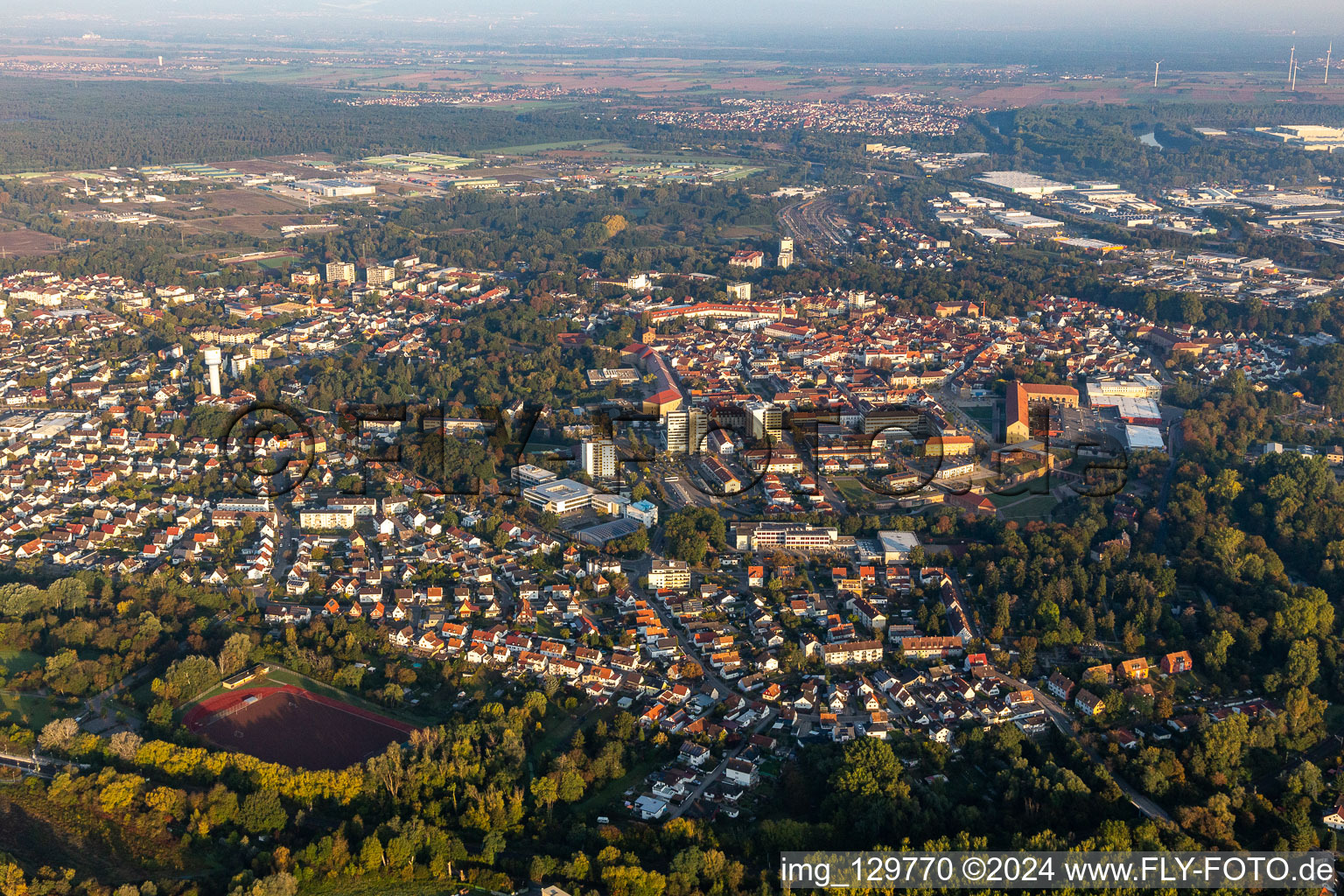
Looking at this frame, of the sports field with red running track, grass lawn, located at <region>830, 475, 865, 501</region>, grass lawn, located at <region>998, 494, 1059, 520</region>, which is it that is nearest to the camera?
the sports field with red running track

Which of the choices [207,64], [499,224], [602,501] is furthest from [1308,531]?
[207,64]

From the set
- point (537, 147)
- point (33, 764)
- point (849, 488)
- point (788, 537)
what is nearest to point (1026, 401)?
point (849, 488)

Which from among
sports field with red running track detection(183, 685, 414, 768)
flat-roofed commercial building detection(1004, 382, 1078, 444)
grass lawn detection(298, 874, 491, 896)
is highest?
flat-roofed commercial building detection(1004, 382, 1078, 444)

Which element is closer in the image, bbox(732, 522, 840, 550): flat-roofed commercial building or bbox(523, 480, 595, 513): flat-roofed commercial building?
bbox(732, 522, 840, 550): flat-roofed commercial building

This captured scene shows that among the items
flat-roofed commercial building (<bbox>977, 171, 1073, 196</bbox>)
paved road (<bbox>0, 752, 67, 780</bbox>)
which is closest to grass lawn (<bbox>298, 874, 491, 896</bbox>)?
paved road (<bbox>0, 752, 67, 780</bbox>)

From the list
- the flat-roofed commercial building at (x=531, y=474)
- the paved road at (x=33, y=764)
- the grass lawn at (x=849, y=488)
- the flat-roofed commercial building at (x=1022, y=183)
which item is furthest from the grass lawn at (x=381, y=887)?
the flat-roofed commercial building at (x=1022, y=183)

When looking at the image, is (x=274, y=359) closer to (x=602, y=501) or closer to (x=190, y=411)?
(x=190, y=411)

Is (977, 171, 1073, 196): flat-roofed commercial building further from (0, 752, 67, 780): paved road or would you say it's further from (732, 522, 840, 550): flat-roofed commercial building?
(0, 752, 67, 780): paved road

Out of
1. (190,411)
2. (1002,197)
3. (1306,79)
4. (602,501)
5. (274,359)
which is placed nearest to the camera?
(602,501)

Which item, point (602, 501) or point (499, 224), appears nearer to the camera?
point (602, 501)
